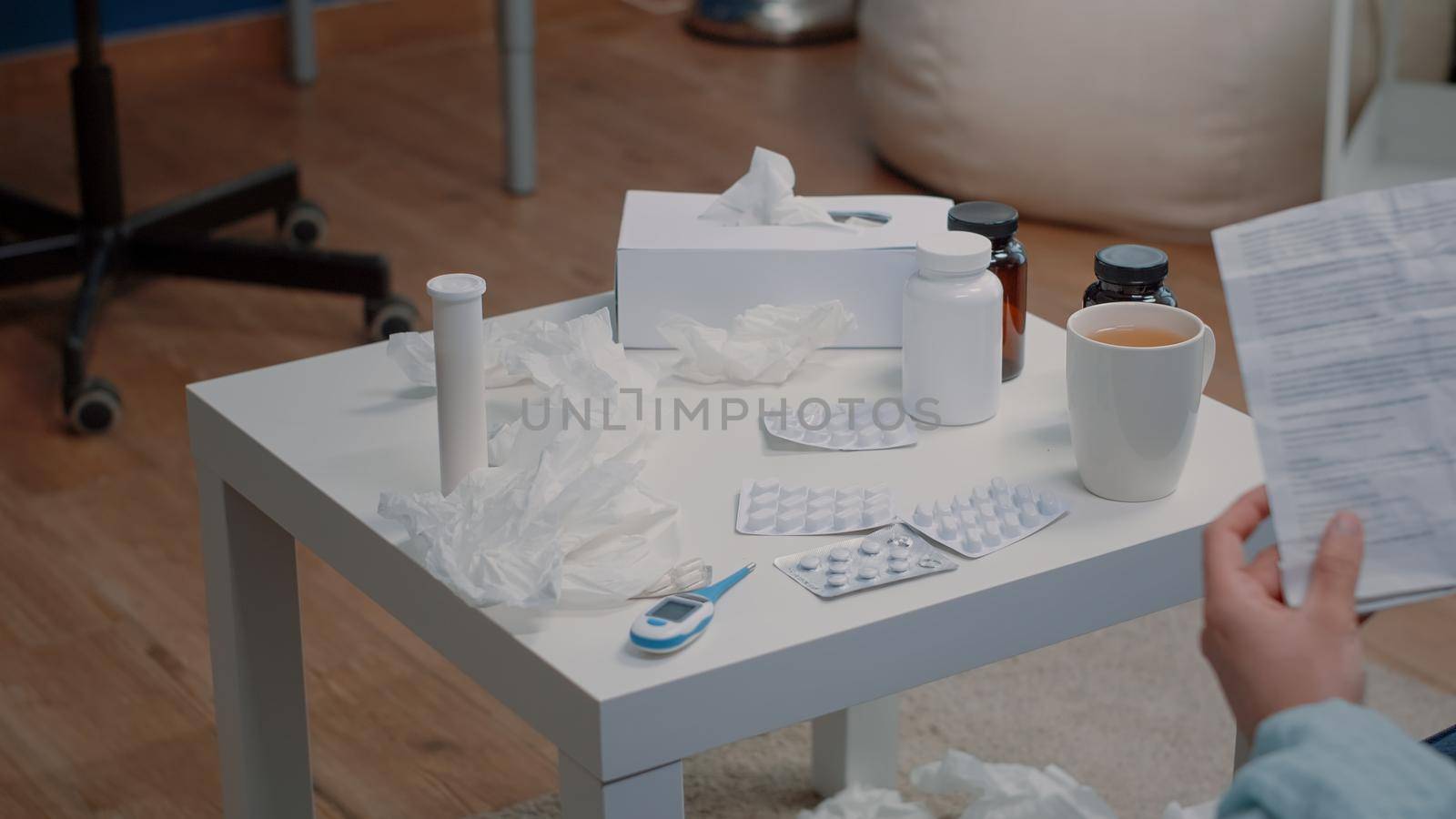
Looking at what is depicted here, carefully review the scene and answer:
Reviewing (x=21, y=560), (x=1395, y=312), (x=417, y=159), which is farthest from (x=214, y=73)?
(x=1395, y=312)

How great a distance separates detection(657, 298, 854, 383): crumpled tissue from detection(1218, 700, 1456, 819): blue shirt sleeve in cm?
51

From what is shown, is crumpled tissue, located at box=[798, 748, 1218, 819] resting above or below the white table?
below

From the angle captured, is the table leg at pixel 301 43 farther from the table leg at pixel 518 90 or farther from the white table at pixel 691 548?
the white table at pixel 691 548

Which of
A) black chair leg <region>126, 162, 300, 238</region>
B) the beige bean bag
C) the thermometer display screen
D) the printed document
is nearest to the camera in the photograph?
the printed document

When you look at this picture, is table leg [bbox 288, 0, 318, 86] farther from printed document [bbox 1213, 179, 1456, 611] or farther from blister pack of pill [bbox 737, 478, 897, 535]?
printed document [bbox 1213, 179, 1456, 611]

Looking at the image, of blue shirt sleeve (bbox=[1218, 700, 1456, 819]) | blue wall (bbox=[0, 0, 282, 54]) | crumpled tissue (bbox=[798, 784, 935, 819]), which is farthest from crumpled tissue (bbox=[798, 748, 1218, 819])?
blue wall (bbox=[0, 0, 282, 54])

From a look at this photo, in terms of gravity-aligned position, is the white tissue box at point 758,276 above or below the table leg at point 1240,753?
above

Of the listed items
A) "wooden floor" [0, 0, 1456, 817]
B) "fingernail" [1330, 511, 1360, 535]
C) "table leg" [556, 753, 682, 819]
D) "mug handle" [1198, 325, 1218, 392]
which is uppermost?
"fingernail" [1330, 511, 1360, 535]

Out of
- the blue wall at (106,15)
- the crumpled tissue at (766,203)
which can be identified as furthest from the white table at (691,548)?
the blue wall at (106,15)

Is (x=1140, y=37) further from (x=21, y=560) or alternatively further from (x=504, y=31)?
(x=21, y=560)

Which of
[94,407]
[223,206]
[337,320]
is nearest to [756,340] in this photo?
[94,407]

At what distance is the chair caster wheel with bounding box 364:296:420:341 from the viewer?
83.1 inches

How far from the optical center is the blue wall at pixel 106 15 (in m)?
2.96

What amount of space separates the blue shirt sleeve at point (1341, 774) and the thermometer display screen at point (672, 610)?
10.8 inches
